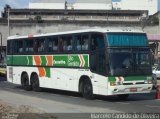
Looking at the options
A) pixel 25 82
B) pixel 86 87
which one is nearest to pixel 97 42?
pixel 86 87

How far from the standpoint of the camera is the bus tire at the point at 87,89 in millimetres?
23198

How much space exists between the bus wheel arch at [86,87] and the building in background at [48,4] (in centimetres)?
11108

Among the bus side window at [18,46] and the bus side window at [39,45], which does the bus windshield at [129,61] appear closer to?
the bus side window at [39,45]

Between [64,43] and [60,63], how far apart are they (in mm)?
1139

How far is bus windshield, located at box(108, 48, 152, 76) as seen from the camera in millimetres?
21812

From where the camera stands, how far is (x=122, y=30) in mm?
22938

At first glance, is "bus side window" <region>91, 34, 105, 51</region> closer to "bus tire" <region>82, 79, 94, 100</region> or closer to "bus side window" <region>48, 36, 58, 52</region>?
"bus tire" <region>82, 79, 94, 100</region>

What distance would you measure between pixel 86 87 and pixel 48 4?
114003 millimetres

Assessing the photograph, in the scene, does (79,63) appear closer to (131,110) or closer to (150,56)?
(150,56)

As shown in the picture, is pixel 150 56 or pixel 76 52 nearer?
pixel 150 56

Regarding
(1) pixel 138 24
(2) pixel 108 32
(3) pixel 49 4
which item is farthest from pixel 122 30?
(3) pixel 49 4

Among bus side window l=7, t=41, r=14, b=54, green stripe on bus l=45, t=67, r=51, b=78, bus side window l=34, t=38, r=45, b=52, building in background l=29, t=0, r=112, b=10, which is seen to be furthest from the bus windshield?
building in background l=29, t=0, r=112, b=10

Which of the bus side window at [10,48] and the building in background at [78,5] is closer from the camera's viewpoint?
the bus side window at [10,48]

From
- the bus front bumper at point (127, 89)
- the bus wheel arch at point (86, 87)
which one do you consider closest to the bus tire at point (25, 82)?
the bus wheel arch at point (86, 87)
